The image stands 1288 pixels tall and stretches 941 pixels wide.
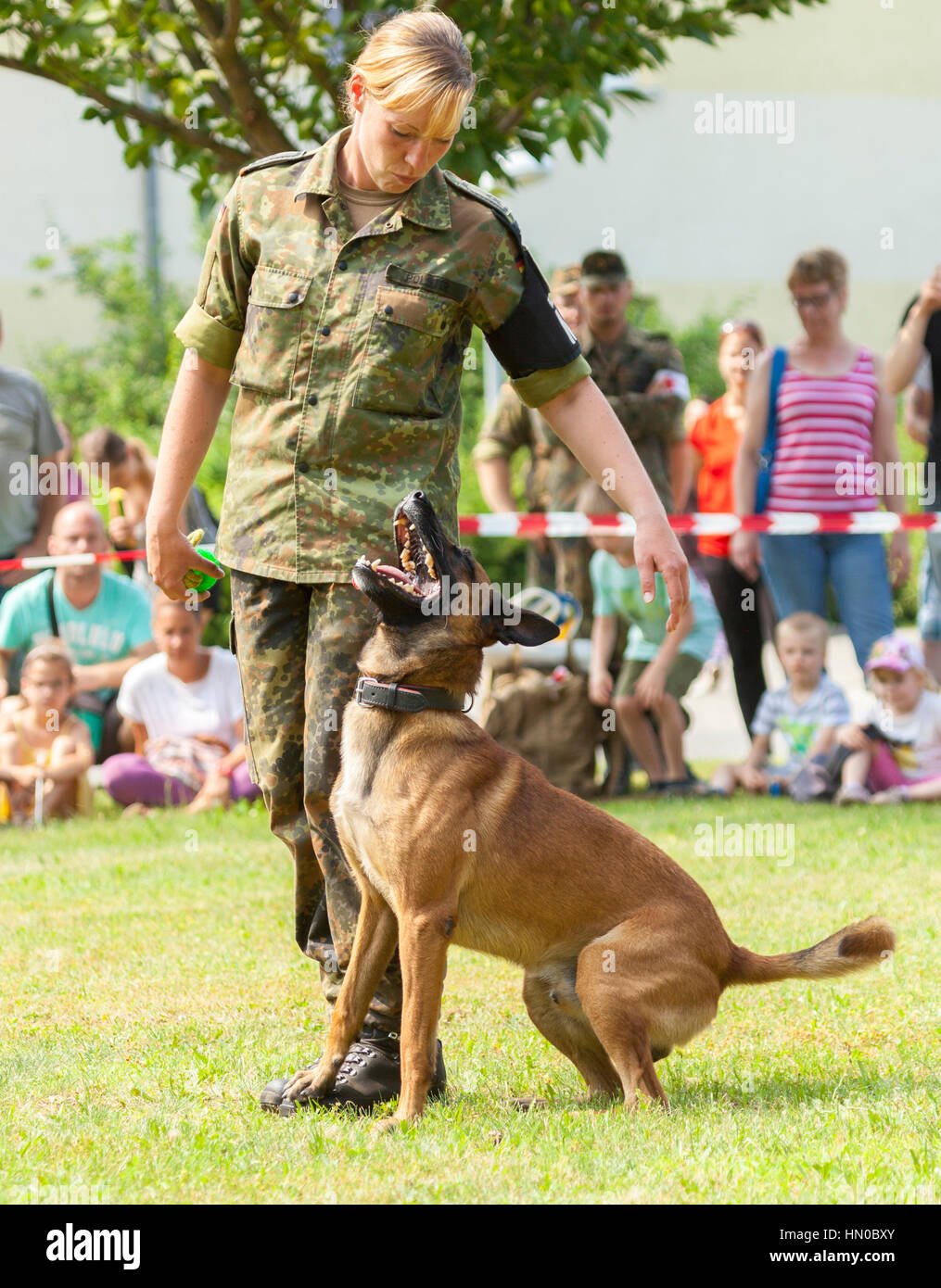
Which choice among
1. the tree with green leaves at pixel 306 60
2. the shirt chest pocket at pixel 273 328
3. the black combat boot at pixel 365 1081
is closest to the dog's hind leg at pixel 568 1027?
the black combat boot at pixel 365 1081

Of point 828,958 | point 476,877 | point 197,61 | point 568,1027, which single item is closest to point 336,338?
point 476,877

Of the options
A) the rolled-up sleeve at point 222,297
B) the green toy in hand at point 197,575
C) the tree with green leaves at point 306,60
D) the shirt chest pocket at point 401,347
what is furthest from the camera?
the tree with green leaves at point 306,60

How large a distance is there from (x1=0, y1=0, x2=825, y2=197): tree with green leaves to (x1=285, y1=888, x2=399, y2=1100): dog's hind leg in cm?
372

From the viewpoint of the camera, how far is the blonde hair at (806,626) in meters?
8.35

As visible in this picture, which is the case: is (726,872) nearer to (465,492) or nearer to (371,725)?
(371,725)

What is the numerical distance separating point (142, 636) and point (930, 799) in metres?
4.59

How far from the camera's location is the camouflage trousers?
366 centimetres

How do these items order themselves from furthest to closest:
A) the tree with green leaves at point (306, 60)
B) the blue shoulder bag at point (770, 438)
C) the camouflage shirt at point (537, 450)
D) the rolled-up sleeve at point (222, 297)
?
the camouflage shirt at point (537, 450) < the blue shoulder bag at point (770, 438) < the tree with green leaves at point (306, 60) < the rolled-up sleeve at point (222, 297)

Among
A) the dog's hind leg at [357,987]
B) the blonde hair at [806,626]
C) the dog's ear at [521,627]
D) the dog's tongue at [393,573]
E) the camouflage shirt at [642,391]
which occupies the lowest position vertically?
the dog's hind leg at [357,987]

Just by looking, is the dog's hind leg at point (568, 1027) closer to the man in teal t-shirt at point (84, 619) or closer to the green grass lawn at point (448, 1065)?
the green grass lawn at point (448, 1065)

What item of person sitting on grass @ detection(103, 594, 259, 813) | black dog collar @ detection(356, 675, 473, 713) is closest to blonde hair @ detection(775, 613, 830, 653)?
Answer: person sitting on grass @ detection(103, 594, 259, 813)

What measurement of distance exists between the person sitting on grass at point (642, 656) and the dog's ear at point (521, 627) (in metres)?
5.00

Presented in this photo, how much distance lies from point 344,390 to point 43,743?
5236mm
